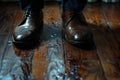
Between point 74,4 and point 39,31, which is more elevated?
point 74,4

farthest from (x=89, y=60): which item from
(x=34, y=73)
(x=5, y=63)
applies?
(x=5, y=63)

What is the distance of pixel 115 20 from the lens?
4.68ft

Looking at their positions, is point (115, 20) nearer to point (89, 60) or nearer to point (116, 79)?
point (89, 60)

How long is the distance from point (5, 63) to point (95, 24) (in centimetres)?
57

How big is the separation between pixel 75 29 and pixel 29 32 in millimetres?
209

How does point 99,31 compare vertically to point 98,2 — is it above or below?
above

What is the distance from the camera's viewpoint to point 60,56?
1085 millimetres

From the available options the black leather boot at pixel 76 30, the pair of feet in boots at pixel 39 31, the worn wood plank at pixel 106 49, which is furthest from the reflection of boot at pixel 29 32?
the worn wood plank at pixel 106 49

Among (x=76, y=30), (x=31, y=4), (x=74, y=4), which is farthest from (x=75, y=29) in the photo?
(x=31, y=4)

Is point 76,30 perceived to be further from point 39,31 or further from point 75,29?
point 39,31

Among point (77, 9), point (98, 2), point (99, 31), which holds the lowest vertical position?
point (98, 2)

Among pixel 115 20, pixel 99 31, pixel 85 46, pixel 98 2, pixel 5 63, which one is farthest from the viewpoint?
pixel 98 2

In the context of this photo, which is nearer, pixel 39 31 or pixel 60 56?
pixel 60 56

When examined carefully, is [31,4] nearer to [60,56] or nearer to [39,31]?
[39,31]
